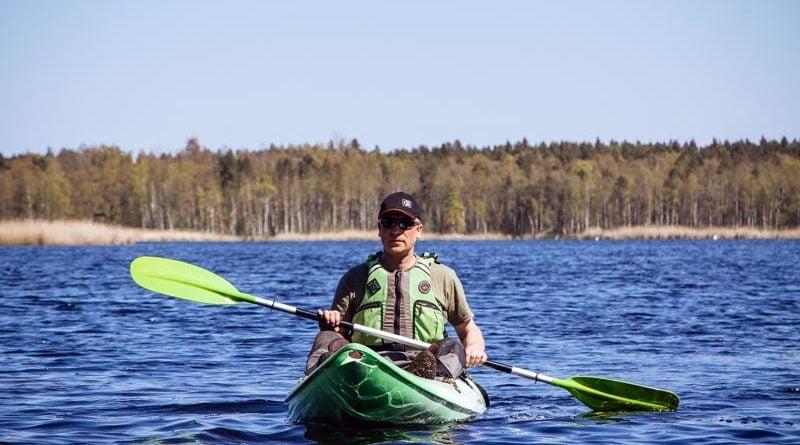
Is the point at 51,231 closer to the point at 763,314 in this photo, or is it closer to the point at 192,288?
the point at 763,314

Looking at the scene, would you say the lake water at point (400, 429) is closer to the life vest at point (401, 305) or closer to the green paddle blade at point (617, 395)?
the green paddle blade at point (617, 395)

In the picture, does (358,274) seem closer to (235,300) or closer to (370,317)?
(370,317)

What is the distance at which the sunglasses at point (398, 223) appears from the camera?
8.34m

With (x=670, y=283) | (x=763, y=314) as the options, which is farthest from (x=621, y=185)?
(x=763, y=314)

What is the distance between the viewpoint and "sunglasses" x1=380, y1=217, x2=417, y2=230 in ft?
27.4

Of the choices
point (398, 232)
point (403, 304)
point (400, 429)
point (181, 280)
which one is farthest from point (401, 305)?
point (181, 280)

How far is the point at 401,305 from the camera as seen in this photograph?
28.2 feet

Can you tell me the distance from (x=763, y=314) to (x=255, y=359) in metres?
10.4

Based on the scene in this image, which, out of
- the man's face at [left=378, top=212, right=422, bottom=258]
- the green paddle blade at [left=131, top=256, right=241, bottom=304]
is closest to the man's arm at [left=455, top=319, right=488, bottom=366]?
the man's face at [left=378, top=212, right=422, bottom=258]

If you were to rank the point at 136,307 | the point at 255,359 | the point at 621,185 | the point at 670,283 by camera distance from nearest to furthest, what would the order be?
1. the point at 255,359
2. the point at 136,307
3. the point at 670,283
4. the point at 621,185

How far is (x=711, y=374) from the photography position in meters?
12.5

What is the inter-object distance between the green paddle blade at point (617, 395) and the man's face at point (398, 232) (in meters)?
2.35

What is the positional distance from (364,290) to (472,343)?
3.08 ft

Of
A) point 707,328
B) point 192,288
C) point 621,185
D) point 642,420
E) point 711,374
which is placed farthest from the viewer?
point 621,185
